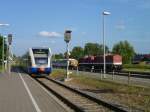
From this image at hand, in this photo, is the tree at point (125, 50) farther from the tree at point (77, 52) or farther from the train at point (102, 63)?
the train at point (102, 63)

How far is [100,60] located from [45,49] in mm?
27869

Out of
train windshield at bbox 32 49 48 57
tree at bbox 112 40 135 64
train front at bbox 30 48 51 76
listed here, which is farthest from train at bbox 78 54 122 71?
tree at bbox 112 40 135 64

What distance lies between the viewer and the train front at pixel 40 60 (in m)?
48.5

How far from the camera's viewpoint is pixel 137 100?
18359 mm

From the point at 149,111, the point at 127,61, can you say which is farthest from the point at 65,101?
the point at 127,61

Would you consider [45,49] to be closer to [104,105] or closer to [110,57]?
[110,57]

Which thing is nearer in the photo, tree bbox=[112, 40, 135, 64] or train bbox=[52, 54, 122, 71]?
train bbox=[52, 54, 122, 71]

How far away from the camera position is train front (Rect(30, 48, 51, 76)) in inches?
1909

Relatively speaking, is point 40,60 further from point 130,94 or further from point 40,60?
point 130,94

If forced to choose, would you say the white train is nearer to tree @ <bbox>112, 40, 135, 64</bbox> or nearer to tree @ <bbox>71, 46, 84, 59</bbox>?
tree @ <bbox>112, 40, 135, 64</bbox>

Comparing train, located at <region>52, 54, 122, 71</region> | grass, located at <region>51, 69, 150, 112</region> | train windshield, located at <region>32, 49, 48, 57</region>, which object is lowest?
grass, located at <region>51, 69, 150, 112</region>

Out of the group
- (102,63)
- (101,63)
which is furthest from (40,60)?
(101,63)

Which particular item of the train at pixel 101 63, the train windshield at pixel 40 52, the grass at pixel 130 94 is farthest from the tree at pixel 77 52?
the grass at pixel 130 94

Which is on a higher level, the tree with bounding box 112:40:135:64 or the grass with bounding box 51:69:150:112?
the tree with bounding box 112:40:135:64
